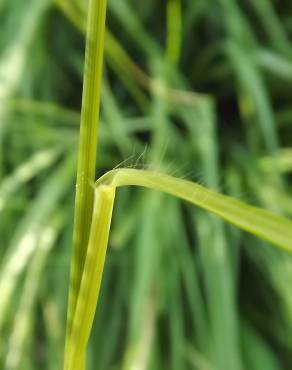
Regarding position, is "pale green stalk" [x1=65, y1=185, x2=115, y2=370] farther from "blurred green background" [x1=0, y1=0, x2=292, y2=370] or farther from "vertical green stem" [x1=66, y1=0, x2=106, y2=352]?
"blurred green background" [x1=0, y1=0, x2=292, y2=370]

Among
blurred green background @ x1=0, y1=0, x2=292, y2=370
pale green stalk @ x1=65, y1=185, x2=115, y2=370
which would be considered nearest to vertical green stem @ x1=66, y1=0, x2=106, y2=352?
pale green stalk @ x1=65, y1=185, x2=115, y2=370

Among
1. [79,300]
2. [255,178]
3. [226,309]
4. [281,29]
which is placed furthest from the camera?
[281,29]

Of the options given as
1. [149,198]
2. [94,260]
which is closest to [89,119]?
[94,260]

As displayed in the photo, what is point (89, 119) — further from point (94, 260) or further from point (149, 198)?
point (149, 198)

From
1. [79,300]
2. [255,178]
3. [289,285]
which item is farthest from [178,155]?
[79,300]

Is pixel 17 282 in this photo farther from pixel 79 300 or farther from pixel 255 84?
pixel 79 300

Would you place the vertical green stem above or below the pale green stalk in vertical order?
above
